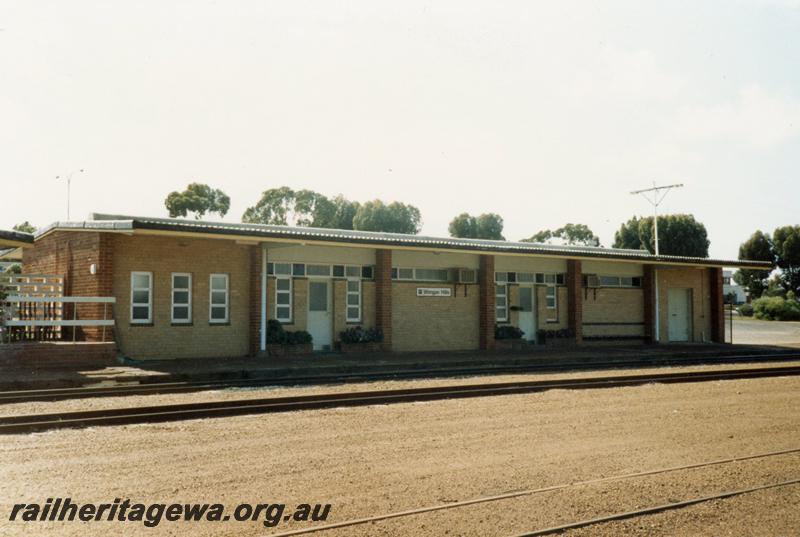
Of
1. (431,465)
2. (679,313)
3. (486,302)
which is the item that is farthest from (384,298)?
(679,313)

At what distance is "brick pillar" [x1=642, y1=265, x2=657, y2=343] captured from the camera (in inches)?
1167

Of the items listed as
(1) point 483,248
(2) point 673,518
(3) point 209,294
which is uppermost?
(1) point 483,248

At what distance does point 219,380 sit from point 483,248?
36.8 ft

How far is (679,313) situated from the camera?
31172 millimetres

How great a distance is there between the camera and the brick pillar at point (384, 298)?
22.7m

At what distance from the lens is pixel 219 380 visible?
51.5ft

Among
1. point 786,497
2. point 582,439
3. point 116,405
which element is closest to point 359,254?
point 116,405

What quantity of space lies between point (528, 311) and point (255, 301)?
11108 mm

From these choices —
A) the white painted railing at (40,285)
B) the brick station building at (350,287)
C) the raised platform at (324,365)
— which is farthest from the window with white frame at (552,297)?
the white painted railing at (40,285)

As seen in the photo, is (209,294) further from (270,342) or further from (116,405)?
(116,405)

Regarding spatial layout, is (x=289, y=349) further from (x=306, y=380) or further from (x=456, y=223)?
(x=456, y=223)

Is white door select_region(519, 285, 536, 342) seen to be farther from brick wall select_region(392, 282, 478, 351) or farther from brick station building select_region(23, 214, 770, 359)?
brick wall select_region(392, 282, 478, 351)

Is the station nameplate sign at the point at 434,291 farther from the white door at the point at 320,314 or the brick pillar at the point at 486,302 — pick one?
the white door at the point at 320,314

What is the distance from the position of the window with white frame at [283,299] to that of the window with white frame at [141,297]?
376cm
